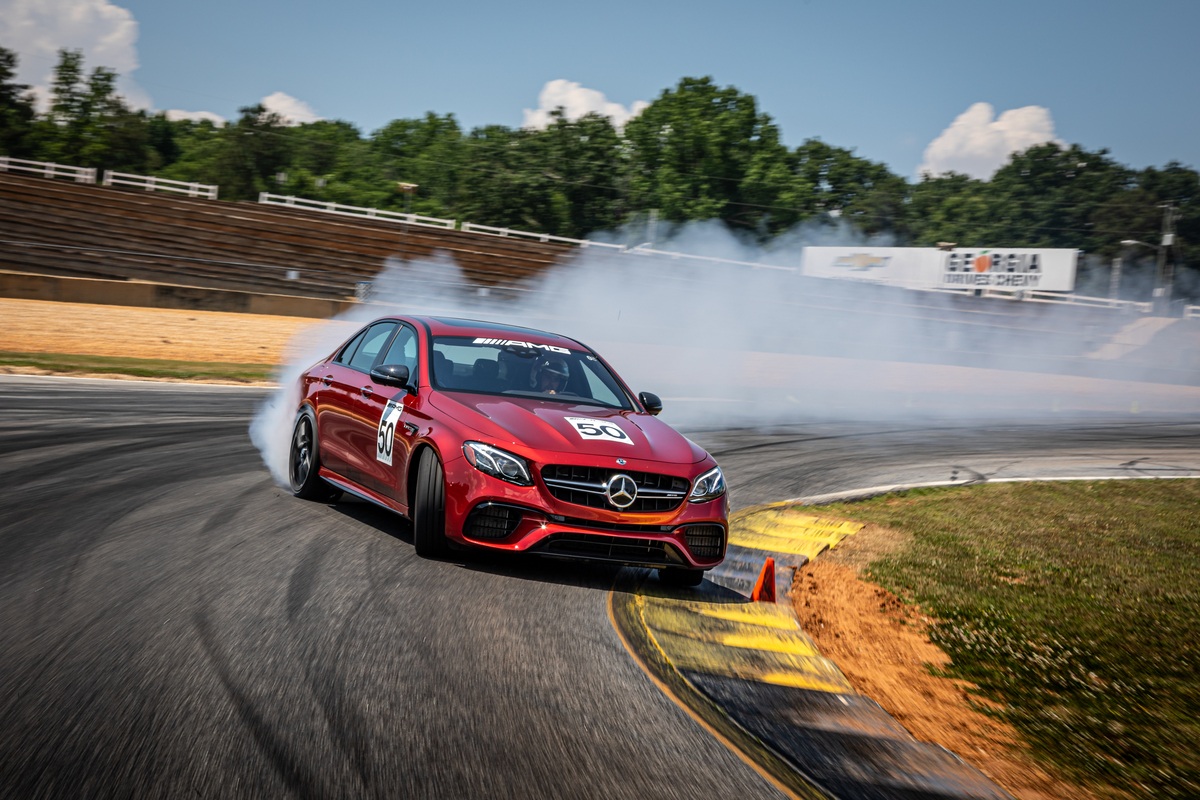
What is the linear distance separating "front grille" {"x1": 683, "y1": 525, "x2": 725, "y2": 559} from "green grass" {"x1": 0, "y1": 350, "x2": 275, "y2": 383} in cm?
1283

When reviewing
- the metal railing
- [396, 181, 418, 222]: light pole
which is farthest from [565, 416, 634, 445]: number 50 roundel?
[396, 181, 418, 222]: light pole

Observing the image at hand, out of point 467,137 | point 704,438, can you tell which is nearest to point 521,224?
point 467,137

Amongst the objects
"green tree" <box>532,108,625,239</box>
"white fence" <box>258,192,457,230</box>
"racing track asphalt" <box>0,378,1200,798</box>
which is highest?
"green tree" <box>532,108,625,239</box>

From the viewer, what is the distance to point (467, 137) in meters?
100

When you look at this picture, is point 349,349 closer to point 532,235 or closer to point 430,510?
point 430,510

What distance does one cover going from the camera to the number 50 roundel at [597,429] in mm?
6168

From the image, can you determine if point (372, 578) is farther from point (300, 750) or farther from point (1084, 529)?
point (1084, 529)

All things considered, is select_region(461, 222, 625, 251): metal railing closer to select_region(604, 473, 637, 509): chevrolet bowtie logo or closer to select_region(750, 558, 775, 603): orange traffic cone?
select_region(750, 558, 775, 603): orange traffic cone

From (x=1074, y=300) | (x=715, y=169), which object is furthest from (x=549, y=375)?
(x=715, y=169)

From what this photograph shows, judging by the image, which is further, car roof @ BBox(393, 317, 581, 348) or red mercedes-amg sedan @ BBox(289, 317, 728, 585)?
car roof @ BBox(393, 317, 581, 348)

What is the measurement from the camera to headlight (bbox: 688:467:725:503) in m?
6.17

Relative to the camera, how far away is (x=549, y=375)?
7.34m

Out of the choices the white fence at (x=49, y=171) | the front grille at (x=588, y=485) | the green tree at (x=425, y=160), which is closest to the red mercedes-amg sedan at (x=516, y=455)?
the front grille at (x=588, y=485)

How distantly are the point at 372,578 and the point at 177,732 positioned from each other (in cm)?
235
